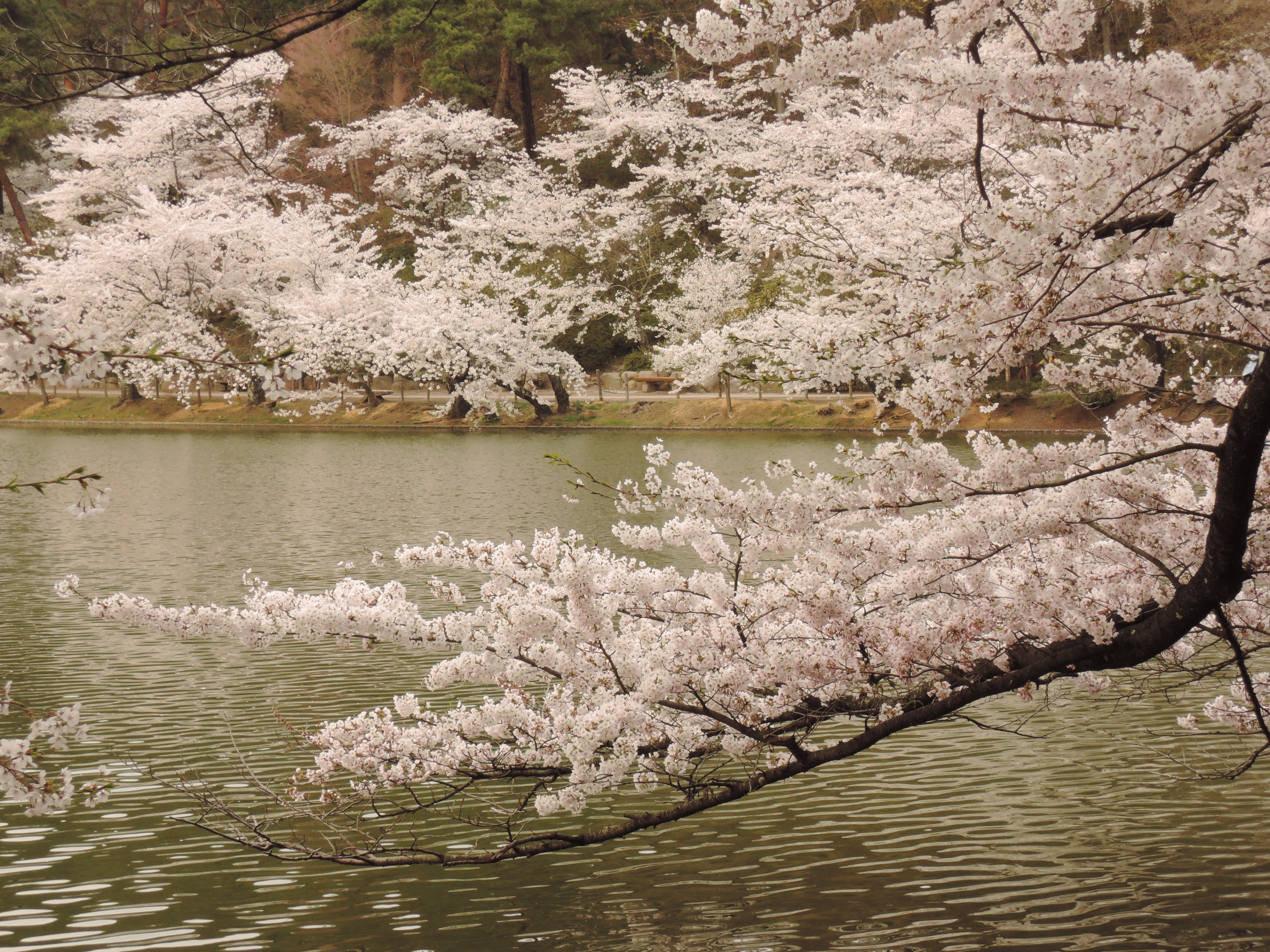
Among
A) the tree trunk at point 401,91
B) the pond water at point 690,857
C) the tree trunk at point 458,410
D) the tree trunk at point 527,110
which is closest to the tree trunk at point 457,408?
the tree trunk at point 458,410

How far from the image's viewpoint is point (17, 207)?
1312 inches

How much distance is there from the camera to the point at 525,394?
2731 centimetres

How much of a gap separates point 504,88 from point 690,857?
1193 inches

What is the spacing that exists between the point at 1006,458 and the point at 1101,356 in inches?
34.0

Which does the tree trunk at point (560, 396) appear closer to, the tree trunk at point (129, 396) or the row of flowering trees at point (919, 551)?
the tree trunk at point (129, 396)

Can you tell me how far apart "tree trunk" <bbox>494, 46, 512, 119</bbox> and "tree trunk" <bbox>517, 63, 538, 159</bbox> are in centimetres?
33

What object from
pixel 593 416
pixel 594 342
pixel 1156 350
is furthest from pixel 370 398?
pixel 1156 350

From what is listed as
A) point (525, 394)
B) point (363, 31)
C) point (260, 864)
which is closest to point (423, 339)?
point (525, 394)

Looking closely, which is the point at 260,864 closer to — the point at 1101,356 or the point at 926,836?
the point at 926,836

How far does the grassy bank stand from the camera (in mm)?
21984

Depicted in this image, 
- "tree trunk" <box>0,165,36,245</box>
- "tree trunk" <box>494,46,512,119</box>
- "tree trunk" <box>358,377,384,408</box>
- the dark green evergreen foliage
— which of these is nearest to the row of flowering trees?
the dark green evergreen foliage

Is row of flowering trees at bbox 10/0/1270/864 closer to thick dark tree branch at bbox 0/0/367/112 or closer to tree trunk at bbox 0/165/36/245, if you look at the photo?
thick dark tree branch at bbox 0/0/367/112

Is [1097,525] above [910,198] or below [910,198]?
below

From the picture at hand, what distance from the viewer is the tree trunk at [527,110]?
1256 inches
